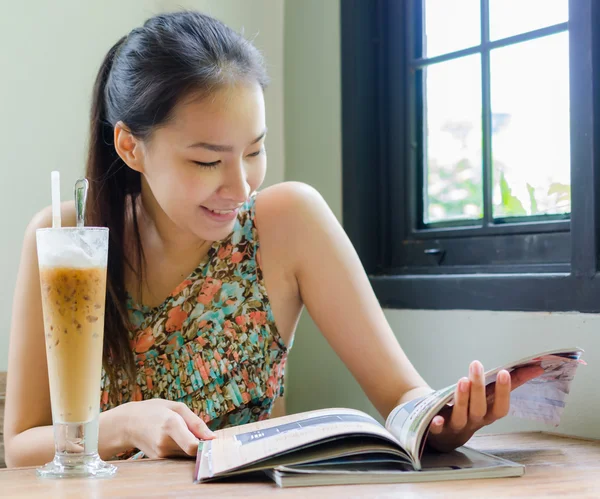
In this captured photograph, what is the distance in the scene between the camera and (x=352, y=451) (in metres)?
0.80

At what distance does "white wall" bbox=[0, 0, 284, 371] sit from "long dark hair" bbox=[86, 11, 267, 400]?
0.44m

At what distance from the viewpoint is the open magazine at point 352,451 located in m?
0.79

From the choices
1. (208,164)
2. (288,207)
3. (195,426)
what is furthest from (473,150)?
(195,426)

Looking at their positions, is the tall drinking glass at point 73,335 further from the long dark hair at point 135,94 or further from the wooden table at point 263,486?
the long dark hair at point 135,94

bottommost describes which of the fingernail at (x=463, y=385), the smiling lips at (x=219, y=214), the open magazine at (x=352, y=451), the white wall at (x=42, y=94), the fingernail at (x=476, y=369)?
the open magazine at (x=352, y=451)

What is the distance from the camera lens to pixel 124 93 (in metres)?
1.28

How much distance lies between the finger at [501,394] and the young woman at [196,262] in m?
0.28

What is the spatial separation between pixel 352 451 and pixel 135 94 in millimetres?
724

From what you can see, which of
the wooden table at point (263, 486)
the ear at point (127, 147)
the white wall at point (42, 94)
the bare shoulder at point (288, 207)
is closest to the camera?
the wooden table at point (263, 486)

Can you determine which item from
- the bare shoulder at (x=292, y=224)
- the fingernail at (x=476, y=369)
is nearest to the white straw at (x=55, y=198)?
the fingernail at (x=476, y=369)

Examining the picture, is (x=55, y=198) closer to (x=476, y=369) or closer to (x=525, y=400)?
(x=476, y=369)

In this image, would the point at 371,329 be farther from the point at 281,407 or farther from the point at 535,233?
the point at 281,407

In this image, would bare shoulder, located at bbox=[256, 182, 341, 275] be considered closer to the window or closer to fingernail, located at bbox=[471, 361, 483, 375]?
the window

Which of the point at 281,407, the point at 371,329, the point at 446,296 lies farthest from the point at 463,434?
the point at 281,407
